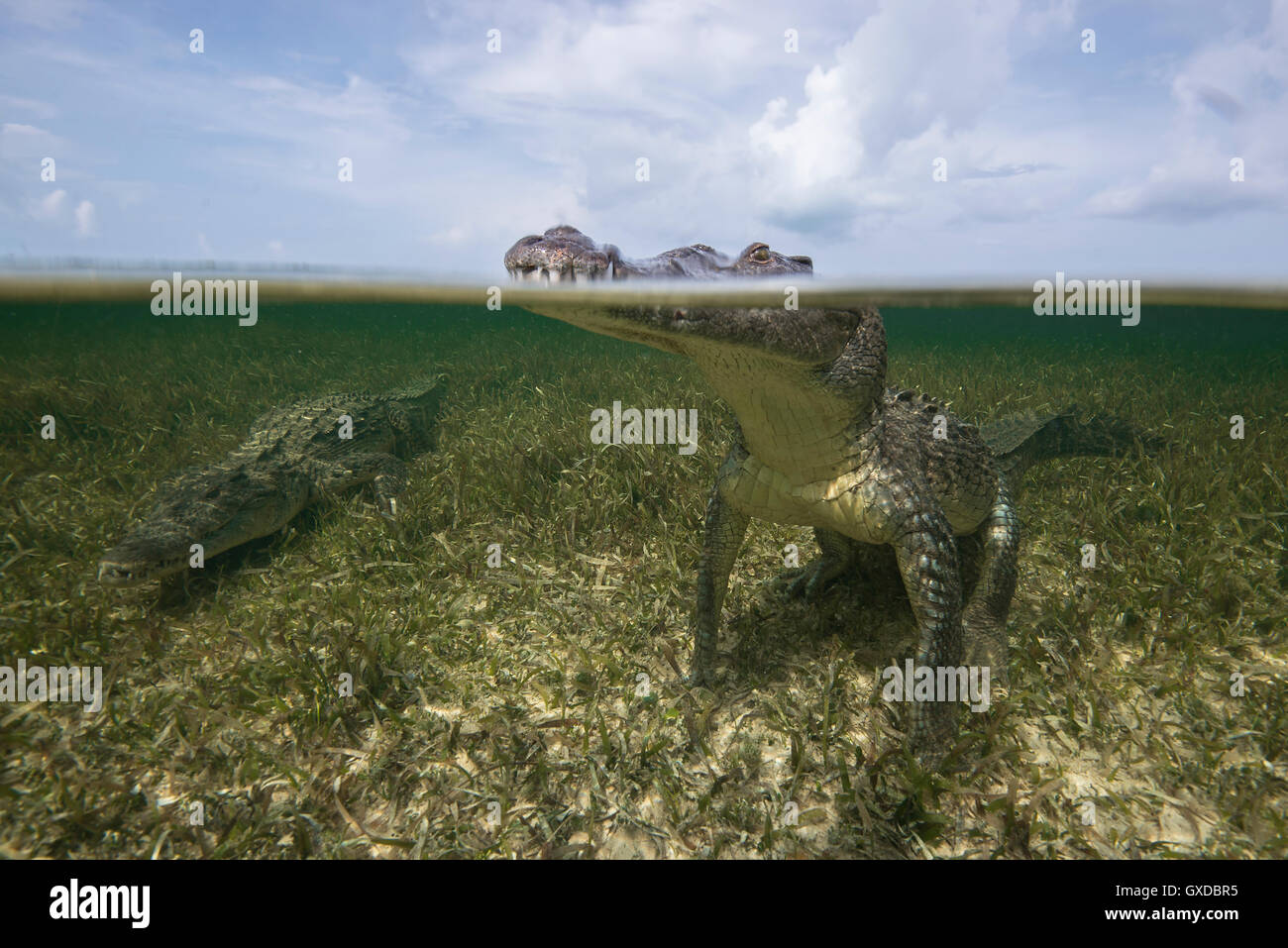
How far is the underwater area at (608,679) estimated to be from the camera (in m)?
2.26

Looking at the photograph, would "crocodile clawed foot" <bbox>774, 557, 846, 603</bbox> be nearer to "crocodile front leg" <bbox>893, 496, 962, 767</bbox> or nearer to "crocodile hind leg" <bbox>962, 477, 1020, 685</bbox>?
"crocodile hind leg" <bbox>962, 477, 1020, 685</bbox>

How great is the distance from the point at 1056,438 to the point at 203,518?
19.1 ft

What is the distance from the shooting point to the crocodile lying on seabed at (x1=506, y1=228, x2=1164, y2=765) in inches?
71.1

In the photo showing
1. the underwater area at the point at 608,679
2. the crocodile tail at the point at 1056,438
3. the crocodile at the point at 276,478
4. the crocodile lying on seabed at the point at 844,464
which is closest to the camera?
the crocodile lying on seabed at the point at 844,464

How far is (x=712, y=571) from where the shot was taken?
2.84 metres

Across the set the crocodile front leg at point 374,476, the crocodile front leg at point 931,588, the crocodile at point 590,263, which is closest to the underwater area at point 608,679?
the crocodile front leg at point 374,476

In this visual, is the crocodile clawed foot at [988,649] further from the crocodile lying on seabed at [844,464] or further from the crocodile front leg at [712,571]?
the crocodile front leg at [712,571]

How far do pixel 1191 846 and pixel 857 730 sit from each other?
3.61 ft

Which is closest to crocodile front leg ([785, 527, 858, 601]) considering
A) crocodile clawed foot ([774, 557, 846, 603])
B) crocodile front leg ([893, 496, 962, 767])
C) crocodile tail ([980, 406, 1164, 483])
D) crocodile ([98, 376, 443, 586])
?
crocodile clawed foot ([774, 557, 846, 603])

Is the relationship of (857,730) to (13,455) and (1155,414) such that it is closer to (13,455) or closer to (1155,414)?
(1155,414)

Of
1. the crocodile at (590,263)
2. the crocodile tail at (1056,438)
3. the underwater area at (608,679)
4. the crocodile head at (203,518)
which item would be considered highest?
the crocodile at (590,263)

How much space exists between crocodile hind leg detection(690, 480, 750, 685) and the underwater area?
0.44 ft

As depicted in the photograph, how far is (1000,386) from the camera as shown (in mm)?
7562

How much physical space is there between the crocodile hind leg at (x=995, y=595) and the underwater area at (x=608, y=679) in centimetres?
13
